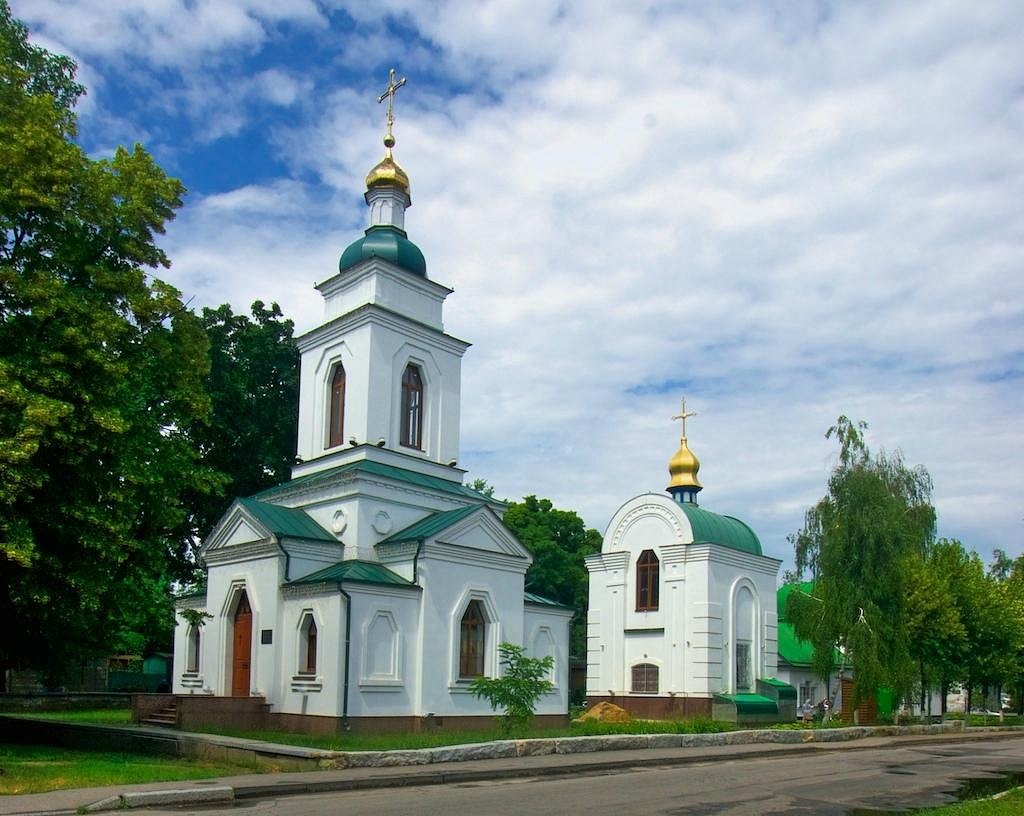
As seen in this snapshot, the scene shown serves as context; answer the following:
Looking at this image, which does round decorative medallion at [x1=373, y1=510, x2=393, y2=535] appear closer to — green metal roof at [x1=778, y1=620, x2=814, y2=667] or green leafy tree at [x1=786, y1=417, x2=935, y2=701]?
green leafy tree at [x1=786, y1=417, x2=935, y2=701]

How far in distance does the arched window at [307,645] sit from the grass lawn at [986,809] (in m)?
13.1

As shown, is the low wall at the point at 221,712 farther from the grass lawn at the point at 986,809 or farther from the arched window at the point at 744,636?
the arched window at the point at 744,636

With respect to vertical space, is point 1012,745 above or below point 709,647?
below

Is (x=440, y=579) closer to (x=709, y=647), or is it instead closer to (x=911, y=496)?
(x=709, y=647)

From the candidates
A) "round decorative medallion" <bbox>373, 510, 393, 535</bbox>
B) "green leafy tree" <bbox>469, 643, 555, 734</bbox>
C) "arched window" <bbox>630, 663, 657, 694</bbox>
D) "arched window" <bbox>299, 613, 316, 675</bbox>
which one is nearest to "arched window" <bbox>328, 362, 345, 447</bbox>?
"round decorative medallion" <bbox>373, 510, 393, 535</bbox>

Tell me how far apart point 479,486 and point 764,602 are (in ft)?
60.8

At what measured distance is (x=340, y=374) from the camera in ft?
86.6

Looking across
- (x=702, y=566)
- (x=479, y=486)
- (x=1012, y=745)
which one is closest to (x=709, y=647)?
(x=702, y=566)

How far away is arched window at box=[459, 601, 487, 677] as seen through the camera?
75.7 ft

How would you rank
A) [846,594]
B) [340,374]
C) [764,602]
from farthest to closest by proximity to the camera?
[764,602], [846,594], [340,374]

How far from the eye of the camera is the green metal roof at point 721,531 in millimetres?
33812

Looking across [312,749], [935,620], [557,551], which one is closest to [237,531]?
[312,749]

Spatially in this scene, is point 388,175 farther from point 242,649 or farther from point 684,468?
point 684,468

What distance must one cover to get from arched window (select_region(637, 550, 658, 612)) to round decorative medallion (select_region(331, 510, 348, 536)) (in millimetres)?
14600
